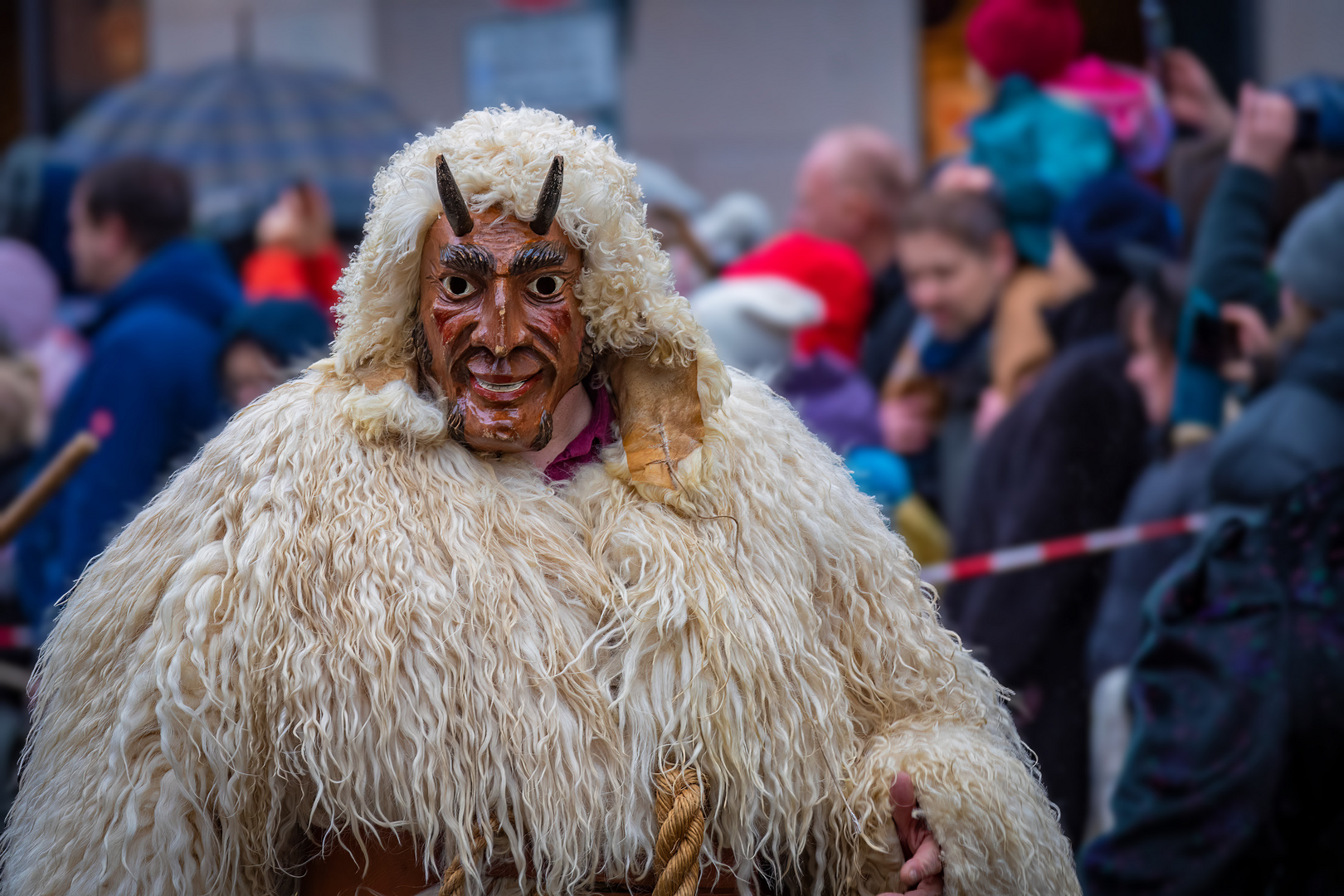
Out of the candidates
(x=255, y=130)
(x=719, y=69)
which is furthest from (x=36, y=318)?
(x=719, y=69)

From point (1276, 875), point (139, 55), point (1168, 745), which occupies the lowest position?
point (1276, 875)

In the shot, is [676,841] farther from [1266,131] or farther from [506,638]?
[1266,131]

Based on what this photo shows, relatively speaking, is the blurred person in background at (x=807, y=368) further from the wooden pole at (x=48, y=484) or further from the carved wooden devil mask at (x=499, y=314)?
the carved wooden devil mask at (x=499, y=314)

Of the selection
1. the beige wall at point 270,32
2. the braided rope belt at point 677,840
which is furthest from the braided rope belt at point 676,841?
the beige wall at point 270,32

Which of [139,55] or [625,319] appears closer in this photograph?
[625,319]

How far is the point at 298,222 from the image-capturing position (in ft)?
21.9

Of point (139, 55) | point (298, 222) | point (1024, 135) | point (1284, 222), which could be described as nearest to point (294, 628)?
point (1284, 222)

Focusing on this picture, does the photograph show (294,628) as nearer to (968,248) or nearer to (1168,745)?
(1168,745)

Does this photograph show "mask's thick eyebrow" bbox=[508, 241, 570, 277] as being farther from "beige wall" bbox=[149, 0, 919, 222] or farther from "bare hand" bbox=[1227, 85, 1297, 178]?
"beige wall" bbox=[149, 0, 919, 222]

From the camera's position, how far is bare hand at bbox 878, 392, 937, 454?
511cm

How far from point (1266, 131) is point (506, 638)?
3.01m

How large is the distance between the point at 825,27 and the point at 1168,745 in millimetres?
5367

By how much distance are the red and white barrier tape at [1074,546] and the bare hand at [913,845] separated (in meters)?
2.09

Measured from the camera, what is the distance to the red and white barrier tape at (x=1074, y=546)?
412 centimetres
